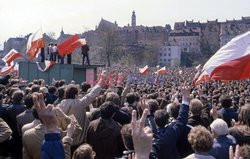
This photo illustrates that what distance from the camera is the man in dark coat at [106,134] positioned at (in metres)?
6.20

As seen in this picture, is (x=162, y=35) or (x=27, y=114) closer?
(x=27, y=114)

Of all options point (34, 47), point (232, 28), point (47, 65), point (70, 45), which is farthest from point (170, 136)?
point (232, 28)

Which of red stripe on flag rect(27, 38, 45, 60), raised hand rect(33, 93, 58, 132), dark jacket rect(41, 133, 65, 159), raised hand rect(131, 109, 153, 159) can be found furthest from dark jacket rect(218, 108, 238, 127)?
red stripe on flag rect(27, 38, 45, 60)

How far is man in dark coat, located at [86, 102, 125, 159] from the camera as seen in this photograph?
6203mm

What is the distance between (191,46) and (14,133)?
14057 cm

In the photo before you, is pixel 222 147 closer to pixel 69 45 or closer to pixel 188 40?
pixel 69 45

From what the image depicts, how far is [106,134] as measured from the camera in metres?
6.20

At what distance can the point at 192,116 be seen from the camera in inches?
268

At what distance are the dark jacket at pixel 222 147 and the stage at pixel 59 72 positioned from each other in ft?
53.0

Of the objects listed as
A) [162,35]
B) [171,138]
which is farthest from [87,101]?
[162,35]

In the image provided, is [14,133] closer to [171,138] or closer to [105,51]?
[171,138]

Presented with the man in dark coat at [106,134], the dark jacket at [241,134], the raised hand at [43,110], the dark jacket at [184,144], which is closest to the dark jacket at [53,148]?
the raised hand at [43,110]

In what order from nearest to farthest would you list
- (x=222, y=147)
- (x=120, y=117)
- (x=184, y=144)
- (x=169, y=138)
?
1. (x=222, y=147)
2. (x=169, y=138)
3. (x=184, y=144)
4. (x=120, y=117)

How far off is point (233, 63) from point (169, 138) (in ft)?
10.5
